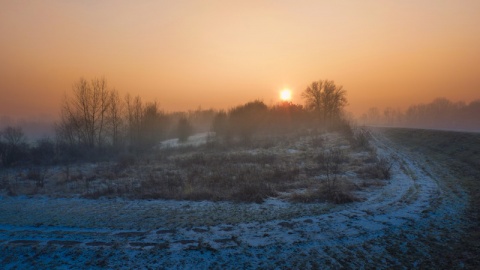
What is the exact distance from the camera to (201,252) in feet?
19.9

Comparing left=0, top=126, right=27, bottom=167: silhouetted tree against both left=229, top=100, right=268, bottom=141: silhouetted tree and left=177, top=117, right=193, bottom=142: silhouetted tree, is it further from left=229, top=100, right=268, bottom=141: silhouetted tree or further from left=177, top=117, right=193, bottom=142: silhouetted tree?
left=229, top=100, right=268, bottom=141: silhouetted tree

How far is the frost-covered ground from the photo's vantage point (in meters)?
5.70

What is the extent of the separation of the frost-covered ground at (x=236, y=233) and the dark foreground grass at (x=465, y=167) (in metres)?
0.24

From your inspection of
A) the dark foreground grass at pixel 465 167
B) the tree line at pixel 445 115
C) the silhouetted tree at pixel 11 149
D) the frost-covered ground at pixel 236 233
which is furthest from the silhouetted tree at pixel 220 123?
the tree line at pixel 445 115

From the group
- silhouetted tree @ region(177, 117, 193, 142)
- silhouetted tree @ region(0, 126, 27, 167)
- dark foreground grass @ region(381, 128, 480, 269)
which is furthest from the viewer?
silhouetted tree @ region(177, 117, 193, 142)

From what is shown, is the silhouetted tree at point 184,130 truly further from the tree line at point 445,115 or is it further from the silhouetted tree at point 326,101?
the tree line at point 445,115

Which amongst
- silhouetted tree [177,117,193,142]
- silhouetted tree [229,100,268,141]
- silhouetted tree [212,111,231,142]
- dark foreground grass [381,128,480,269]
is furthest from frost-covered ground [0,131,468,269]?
silhouetted tree [177,117,193,142]

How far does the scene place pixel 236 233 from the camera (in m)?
7.06

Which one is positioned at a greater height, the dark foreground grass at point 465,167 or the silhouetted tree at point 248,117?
the silhouetted tree at point 248,117

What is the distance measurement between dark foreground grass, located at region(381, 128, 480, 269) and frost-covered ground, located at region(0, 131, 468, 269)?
24cm

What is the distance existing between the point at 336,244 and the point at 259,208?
133 inches

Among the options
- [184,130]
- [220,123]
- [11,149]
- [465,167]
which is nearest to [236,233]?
[465,167]

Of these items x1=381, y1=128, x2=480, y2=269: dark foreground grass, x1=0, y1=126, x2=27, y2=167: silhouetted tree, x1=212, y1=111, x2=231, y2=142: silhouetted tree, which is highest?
x1=212, y1=111, x2=231, y2=142: silhouetted tree

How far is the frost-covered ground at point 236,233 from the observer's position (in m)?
5.70
